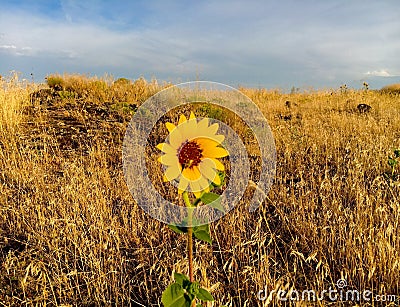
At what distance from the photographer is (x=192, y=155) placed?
96 cm

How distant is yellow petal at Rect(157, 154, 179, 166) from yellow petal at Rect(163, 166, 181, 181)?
0.5 inches

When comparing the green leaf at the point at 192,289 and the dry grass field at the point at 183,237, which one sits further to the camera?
the dry grass field at the point at 183,237

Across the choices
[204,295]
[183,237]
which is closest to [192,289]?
[204,295]

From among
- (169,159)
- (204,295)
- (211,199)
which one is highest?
(169,159)

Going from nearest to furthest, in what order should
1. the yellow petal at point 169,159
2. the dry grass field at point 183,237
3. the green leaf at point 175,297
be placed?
the yellow petal at point 169,159 → the green leaf at point 175,297 → the dry grass field at point 183,237

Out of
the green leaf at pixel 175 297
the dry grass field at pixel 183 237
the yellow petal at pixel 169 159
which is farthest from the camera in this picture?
the dry grass field at pixel 183 237

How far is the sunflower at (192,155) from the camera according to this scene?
0.94 metres

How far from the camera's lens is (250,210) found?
2.68 meters

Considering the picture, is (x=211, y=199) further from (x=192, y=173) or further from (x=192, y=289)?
(x=192, y=289)

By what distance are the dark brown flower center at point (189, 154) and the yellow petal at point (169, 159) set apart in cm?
1

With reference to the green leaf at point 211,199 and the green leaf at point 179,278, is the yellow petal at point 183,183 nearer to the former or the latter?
the green leaf at point 211,199

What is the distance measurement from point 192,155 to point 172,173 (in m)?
0.08

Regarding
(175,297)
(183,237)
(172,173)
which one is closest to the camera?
(172,173)

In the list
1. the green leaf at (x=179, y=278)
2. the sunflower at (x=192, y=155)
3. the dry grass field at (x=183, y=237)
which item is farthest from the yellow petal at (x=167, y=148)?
the dry grass field at (x=183, y=237)
